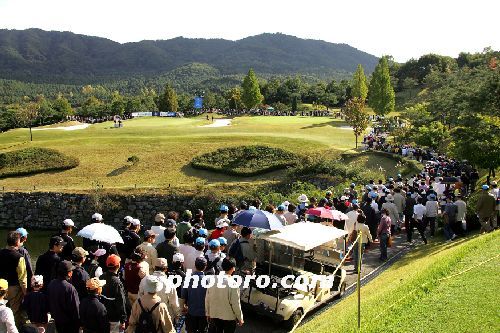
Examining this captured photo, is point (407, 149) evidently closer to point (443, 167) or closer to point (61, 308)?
point (443, 167)

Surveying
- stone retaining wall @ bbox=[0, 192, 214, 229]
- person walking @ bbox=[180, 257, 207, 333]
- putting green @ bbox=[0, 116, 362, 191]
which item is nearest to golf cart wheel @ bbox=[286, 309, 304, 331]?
person walking @ bbox=[180, 257, 207, 333]

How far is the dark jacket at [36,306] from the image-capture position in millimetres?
7777

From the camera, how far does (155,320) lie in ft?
22.8

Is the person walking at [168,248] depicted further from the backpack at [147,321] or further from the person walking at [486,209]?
the person walking at [486,209]

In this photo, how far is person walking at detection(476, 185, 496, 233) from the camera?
47.9ft

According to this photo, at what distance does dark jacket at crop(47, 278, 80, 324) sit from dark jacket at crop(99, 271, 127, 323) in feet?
1.64

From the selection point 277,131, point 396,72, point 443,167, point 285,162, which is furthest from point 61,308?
point 396,72

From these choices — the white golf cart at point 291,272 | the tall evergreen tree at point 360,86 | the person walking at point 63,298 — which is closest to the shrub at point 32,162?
the white golf cart at point 291,272

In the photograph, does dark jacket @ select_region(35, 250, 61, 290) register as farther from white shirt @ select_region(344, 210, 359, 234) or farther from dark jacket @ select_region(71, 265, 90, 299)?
white shirt @ select_region(344, 210, 359, 234)

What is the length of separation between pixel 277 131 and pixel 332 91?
54131mm

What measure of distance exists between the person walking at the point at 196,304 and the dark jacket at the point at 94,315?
1522 millimetres

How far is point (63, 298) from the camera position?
24.8 ft

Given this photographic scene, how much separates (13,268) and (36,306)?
1.22m

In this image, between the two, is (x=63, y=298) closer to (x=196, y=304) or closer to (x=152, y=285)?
(x=152, y=285)
